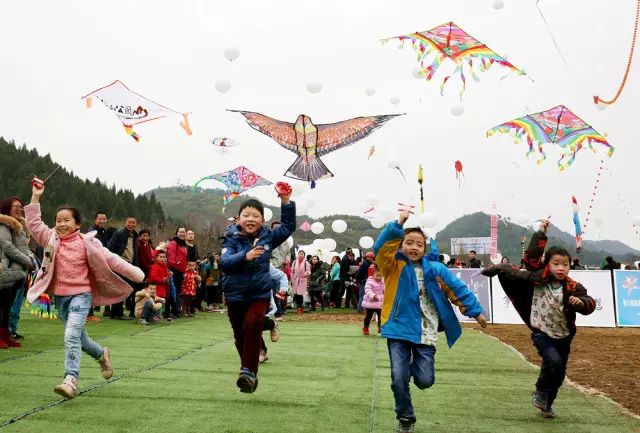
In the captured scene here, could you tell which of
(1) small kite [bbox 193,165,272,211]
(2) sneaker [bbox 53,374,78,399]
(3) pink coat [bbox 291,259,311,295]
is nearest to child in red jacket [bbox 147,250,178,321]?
(3) pink coat [bbox 291,259,311,295]

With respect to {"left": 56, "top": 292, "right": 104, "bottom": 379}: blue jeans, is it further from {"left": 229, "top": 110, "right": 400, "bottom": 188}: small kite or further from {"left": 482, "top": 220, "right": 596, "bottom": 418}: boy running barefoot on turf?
{"left": 229, "top": 110, "right": 400, "bottom": 188}: small kite

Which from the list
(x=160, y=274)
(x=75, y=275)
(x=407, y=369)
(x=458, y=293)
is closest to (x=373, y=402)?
(x=407, y=369)

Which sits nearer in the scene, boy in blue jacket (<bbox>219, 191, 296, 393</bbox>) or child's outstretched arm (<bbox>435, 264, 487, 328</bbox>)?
child's outstretched arm (<bbox>435, 264, 487, 328</bbox>)

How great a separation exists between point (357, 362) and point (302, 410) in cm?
330

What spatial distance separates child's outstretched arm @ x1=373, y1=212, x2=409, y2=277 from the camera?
16.3 feet

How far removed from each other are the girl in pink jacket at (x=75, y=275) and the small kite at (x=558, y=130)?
537 inches

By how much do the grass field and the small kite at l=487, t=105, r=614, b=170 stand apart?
964 cm

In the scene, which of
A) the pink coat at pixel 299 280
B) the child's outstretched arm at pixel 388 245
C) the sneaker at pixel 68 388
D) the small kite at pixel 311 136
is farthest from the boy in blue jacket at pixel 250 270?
the pink coat at pixel 299 280

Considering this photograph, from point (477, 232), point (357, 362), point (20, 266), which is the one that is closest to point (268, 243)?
point (357, 362)

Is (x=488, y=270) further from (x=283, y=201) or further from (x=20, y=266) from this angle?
(x=20, y=266)

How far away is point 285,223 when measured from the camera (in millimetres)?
5523

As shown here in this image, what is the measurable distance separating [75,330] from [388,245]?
2742 mm

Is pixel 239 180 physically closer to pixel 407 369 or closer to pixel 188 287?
pixel 188 287

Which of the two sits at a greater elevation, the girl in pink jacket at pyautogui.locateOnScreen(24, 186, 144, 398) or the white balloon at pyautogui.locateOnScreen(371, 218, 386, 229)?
the white balloon at pyautogui.locateOnScreen(371, 218, 386, 229)
